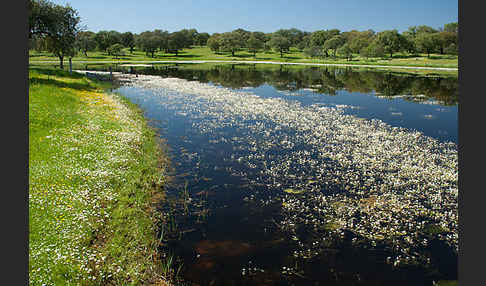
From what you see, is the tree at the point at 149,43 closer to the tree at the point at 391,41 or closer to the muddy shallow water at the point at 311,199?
the tree at the point at 391,41

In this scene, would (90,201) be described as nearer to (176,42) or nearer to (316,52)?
(316,52)

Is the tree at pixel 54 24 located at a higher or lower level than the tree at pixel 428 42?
lower

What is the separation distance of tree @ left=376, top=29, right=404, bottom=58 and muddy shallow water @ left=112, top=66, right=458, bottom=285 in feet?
391

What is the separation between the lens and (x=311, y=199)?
48.9ft

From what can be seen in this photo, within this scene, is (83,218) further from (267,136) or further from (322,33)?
(322,33)

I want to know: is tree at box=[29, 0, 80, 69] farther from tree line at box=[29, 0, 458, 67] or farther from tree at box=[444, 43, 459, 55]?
tree at box=[444, 43, 459, 55]

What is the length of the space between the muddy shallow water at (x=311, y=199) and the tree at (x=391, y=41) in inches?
4697

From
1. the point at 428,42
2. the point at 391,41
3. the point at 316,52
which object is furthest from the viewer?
the point at 316,52

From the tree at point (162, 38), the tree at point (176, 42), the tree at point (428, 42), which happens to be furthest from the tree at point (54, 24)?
the tree at point (428, 42)

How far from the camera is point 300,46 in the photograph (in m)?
196

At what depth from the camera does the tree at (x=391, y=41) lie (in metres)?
134

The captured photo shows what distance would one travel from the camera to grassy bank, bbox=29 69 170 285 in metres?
9.02

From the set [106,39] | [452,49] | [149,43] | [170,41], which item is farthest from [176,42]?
[452,49]

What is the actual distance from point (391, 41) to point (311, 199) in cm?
14620
